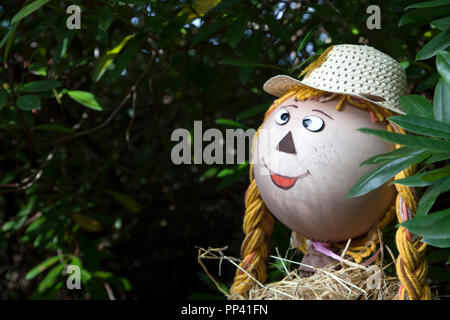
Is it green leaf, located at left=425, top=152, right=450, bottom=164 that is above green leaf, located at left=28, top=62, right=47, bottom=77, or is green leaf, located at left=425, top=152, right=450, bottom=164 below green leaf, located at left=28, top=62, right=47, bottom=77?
below

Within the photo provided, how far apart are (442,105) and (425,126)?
0.12 m

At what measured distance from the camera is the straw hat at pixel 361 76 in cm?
95

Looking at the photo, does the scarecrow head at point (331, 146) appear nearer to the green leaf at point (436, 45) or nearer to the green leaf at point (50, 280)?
the green leaf at point (436, 45)

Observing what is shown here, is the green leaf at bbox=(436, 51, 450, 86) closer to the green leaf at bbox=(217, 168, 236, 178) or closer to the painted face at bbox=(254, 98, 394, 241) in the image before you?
the painted face at bbox=(254, 98, 394, 241)

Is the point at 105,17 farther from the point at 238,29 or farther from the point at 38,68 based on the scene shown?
the point at 38,68

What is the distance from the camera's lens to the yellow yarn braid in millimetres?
844

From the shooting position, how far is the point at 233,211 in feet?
8.34

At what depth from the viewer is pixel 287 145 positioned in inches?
36.7

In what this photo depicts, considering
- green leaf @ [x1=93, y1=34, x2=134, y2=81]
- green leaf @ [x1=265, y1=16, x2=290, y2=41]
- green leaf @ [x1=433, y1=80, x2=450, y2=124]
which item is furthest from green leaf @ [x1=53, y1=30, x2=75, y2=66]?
green leaf @ [x1=433, y1=80, x2=450, y2=124]

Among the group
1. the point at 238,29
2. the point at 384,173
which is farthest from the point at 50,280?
the point at 384,173

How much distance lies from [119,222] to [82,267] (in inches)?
9.8

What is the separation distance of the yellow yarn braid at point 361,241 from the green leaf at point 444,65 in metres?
0.19

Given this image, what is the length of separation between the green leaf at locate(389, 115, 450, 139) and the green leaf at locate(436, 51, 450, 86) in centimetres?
6

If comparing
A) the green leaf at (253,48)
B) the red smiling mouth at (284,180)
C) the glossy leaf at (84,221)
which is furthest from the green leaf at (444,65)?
the glossy leaf at (84,221)
